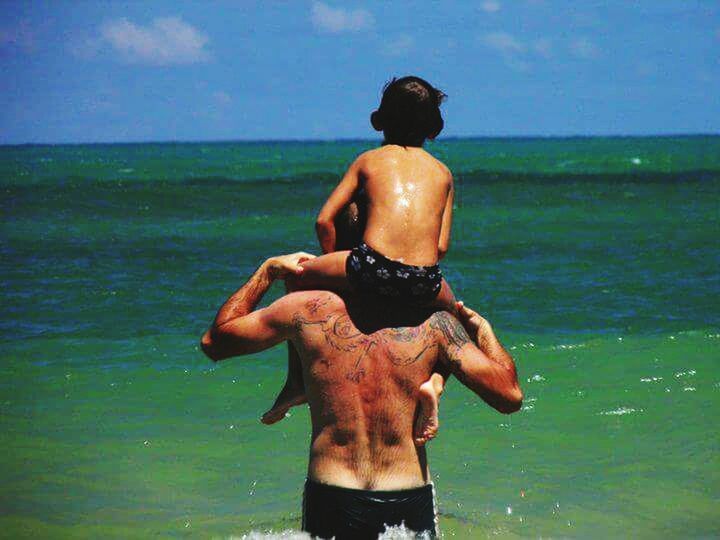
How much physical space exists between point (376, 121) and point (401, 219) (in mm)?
321

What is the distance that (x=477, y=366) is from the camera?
3.19 m

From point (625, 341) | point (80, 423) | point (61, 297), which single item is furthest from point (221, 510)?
point (61, 297)

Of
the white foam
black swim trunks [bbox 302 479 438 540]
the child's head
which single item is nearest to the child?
the child's head

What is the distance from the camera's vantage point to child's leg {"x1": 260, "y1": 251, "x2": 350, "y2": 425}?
3.17 meters

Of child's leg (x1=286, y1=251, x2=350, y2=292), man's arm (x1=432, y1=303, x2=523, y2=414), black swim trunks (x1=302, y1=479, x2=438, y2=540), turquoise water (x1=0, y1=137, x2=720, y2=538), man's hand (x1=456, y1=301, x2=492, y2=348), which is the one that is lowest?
turquoise water (x1=0, y1=137, x2=720, y2=538)

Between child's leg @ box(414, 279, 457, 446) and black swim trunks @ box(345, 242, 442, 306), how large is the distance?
4.1 inches

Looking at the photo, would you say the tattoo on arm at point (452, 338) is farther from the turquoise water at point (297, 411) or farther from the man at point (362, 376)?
the turquoise water at point (297, 411)

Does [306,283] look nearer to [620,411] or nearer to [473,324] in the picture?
[473,324]

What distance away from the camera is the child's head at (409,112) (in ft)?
10.4

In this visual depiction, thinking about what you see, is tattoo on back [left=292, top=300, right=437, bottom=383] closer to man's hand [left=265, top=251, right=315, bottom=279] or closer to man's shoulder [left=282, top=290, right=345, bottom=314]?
man's shoulder [left=282, top=290, right=345, bottom=314]

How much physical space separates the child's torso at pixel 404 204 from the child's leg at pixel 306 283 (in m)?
0.12

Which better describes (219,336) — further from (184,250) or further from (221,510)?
(184,250)

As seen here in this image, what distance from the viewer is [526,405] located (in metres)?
8.20

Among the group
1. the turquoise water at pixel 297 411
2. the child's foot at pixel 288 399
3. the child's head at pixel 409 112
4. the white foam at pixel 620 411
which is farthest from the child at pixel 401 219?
the white foam at pixel 620 411
